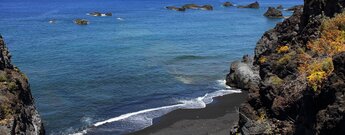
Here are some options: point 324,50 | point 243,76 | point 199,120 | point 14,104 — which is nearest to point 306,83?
point 324,50

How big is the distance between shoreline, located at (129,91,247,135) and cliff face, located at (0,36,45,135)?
9.39 meters

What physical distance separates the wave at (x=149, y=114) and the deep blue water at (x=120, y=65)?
0.08 metres

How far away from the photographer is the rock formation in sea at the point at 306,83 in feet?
52.6

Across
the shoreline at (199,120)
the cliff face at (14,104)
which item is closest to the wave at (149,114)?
the shoreline at (199,120)

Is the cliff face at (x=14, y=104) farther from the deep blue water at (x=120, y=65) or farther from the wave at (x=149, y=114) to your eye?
the deep blue water at (x=120, y=65)

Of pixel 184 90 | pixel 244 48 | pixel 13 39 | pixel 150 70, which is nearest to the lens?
pixel 184 90

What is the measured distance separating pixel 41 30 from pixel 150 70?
1788 inches

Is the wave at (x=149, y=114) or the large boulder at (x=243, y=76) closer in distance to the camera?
the wave at (x=149, y=114)

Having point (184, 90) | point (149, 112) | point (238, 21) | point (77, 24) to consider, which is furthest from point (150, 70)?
point (238, 21)

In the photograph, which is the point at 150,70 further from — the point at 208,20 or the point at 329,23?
the point at 208,20

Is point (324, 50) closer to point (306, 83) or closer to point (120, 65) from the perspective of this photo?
point (306, 83)

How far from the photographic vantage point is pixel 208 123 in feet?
117

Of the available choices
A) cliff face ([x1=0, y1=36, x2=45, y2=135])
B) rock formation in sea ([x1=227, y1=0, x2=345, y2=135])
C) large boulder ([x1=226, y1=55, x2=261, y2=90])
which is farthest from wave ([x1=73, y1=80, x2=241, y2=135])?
rock formation in sea ([x1=227, y1=0, x2=345, y2=135])

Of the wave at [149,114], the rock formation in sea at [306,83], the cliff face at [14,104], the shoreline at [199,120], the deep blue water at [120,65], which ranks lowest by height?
the deep blue water at [120,65]
